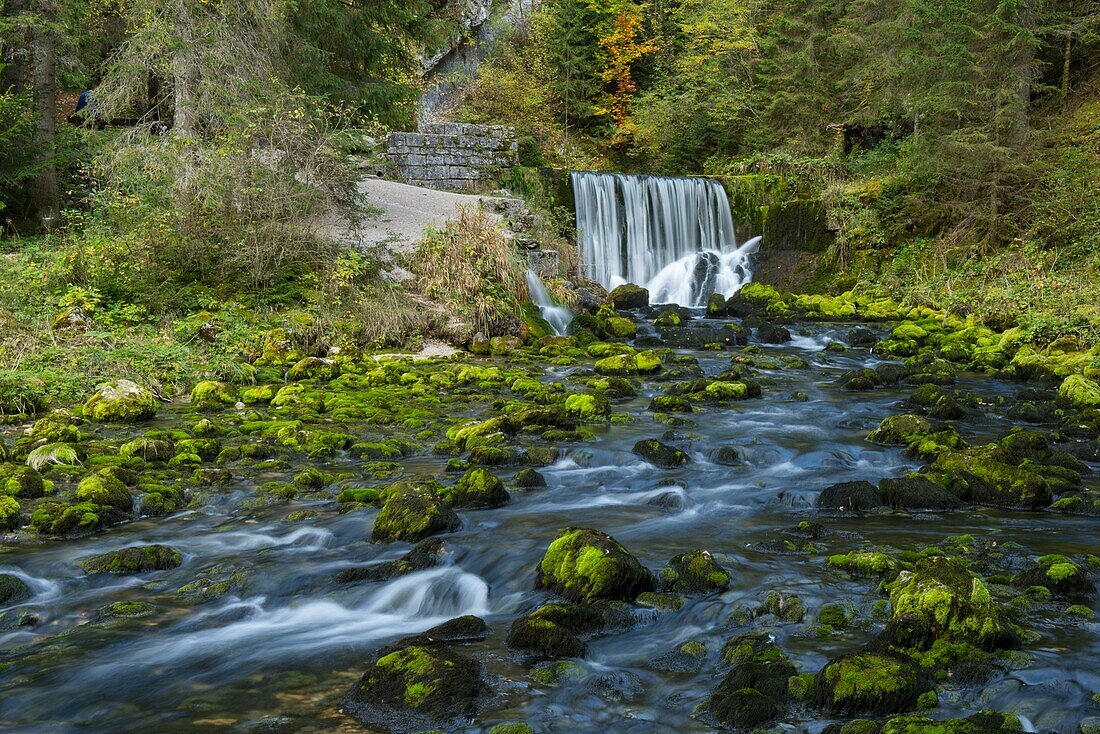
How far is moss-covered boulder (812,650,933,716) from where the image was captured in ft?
12.7

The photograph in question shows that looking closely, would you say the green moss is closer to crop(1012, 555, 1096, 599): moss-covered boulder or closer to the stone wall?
crop(1012, 555, 1096, 599): moss-covered boulder

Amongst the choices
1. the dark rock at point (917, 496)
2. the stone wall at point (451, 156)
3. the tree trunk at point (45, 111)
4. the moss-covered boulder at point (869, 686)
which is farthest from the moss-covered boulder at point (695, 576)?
the stone wall at point (451, 156)

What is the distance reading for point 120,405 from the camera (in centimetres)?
952

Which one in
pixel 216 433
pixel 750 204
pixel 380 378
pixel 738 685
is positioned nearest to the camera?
pixel 738 685

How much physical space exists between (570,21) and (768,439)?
88.5 ft

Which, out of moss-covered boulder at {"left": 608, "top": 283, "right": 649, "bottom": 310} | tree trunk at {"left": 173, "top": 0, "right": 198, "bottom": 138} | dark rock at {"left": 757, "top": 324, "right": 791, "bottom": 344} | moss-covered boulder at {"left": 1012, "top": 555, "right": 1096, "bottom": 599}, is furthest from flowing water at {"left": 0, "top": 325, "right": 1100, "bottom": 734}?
moss-covered boulder at {"left": 608, "top": 283, "right": 649, "bottom": 310}

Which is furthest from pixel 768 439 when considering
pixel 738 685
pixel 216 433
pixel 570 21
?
pixel 570 21

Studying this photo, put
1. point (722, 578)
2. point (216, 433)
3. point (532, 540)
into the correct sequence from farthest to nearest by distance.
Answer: point (216, 433), point (532, 540), point (722, 578)

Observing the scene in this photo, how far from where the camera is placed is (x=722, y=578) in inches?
212

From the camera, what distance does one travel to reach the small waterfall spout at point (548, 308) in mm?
16359

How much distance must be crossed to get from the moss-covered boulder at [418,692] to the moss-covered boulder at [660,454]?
14.1ft

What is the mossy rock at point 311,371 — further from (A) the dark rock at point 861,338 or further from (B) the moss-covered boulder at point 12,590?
(A) the dark rock at point 861,338

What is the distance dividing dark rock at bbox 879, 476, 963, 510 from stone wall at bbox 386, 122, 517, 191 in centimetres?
1781

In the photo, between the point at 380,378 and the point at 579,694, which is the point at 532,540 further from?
the point at 380,378
